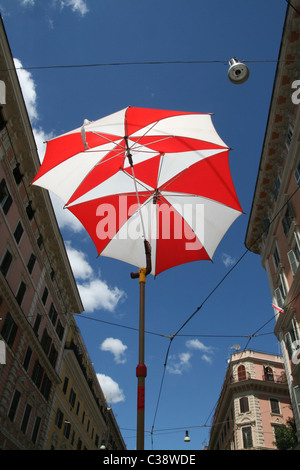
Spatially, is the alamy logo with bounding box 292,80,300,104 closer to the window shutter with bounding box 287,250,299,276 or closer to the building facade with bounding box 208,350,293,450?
the window shutter with bounding box 287,250,299,276

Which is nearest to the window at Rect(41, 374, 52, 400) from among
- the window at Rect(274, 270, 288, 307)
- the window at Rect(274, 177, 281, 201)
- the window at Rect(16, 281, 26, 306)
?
the window at Rect(16, 281, 26, 306)

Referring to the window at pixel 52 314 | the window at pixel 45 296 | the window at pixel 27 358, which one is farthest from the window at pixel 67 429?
the window at pixel 45 296

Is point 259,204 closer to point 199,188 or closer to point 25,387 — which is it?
point 199,188

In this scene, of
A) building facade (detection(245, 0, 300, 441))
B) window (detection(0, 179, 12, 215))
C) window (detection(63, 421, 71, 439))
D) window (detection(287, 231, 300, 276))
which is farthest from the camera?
window (detection(63, 421, 71, 439))

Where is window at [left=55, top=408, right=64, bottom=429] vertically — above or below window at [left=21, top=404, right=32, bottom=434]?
above

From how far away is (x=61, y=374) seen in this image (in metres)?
28.9

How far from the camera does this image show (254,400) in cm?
3756

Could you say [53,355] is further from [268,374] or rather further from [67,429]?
[268,374]

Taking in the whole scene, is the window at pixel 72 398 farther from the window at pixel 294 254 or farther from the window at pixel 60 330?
the window at pixel 294 254

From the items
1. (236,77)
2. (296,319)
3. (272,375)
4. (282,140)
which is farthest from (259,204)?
(272,375)

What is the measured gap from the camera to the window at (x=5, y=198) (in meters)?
19.0

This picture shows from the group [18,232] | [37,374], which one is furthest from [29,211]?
[37,374]

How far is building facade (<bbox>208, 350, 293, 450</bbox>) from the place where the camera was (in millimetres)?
35656

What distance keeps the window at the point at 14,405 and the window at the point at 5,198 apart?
10.6m
